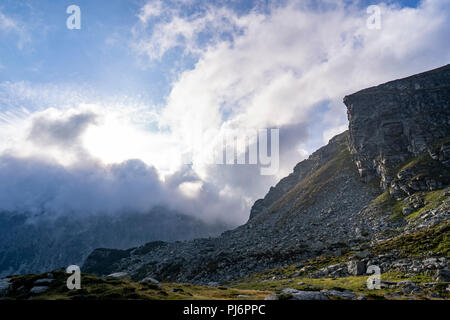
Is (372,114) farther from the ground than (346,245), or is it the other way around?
(372,114)

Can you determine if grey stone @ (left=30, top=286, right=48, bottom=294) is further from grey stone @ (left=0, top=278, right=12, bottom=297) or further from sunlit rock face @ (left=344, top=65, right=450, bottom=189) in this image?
sunlit rock face @ (left=344, top=65, right=450, bottom=189)

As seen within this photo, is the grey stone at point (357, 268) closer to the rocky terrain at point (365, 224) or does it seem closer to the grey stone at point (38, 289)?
the rocky terrain at point (365, 224)

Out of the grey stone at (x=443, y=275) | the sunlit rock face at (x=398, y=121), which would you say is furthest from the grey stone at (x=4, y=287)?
the sunlit rock face at (x=398, y=121)

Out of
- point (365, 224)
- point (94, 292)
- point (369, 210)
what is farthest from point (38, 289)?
point (369, 210)

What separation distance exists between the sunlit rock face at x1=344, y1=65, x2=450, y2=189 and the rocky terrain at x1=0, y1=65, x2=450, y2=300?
0.51 meters

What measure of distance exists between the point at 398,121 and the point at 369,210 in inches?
2798

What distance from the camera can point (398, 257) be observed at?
5088 centimetres

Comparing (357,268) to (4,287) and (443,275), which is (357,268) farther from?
(4,287)

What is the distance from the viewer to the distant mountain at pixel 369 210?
58.6m

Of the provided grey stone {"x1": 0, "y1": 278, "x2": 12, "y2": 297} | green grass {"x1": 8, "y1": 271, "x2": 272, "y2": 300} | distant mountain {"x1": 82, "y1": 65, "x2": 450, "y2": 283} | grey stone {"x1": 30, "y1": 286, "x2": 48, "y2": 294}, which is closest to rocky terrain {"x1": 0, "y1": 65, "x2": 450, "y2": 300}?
distant mountain {"x1": 82, "y1": 65, "x2": 450, "y2": 283}
